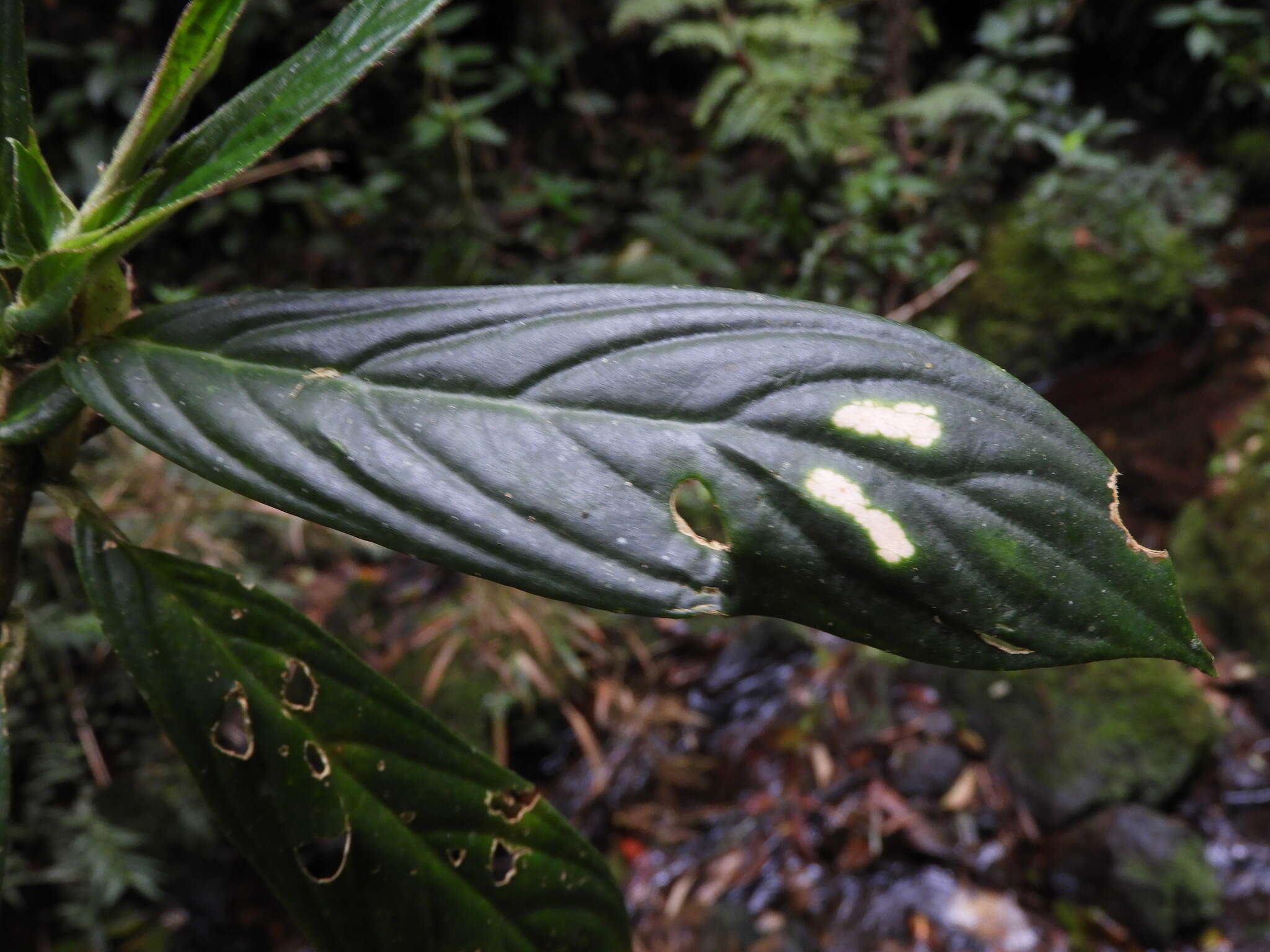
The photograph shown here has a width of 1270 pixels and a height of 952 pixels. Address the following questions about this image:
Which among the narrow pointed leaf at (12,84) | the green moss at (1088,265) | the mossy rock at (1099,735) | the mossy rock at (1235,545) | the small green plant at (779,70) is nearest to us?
the narrow pointed leaf at (12,84)

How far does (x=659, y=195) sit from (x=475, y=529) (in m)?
2.24

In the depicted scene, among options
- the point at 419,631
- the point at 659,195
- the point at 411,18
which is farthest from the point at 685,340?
the point at 659,195

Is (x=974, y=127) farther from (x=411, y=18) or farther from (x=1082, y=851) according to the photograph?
(x=411, y=18)

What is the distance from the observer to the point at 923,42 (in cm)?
284

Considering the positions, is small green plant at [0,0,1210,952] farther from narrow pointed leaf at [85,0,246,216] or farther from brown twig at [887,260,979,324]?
brown twig at [887,260,979,324]

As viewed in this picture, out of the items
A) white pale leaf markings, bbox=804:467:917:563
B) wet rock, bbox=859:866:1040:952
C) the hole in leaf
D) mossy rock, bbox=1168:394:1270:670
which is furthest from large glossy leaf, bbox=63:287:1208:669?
mossy rock, bbox=1168:394:1270:670

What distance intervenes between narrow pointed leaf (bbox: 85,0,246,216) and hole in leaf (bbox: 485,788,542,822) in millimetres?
435

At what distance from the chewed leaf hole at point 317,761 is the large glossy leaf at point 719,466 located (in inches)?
7.9

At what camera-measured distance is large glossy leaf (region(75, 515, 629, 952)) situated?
53 centimetres

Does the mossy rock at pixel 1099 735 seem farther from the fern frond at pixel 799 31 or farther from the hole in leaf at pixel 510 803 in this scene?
the fern frond at pixel 799 31

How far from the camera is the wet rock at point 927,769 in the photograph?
5.57 feet

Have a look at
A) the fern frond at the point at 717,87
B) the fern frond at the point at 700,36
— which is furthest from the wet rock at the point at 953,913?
the fern frond at the point at 700,36

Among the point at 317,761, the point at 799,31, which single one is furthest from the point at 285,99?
the point at 799,31

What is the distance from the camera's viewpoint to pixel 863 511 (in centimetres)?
39
